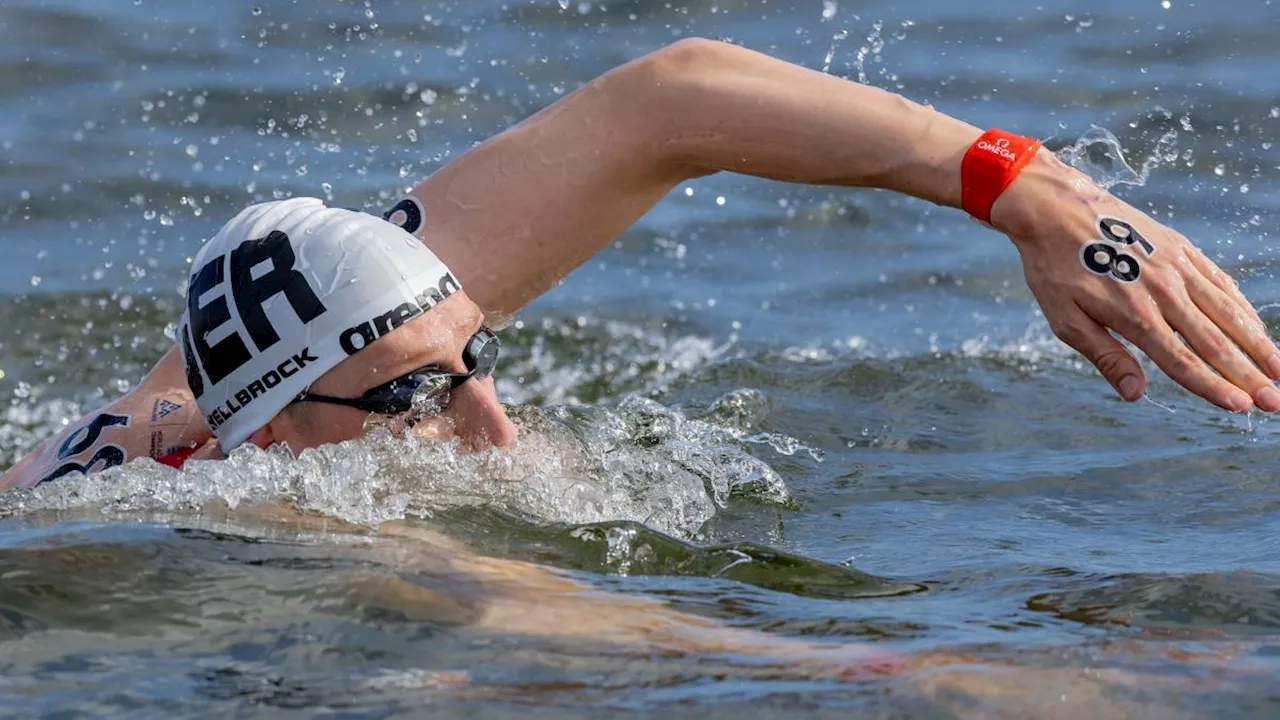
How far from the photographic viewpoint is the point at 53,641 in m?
3.32

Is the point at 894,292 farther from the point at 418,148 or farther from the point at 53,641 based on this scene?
the point at 53,641

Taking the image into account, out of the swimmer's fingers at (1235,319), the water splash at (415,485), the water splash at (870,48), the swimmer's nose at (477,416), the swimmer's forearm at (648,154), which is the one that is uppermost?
the water splash at (870,48)

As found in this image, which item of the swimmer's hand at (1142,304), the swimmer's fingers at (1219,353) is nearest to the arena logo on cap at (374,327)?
the swimmer's hand at (1142,304)

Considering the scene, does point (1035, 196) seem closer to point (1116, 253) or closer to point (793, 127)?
point (1116, 253)

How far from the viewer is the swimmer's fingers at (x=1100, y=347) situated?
12.4 feet

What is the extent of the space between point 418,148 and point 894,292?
314cm

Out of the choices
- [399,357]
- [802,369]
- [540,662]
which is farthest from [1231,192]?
[540,662]

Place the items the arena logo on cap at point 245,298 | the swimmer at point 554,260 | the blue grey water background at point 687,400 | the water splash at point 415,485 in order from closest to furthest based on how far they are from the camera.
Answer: the blue grey water background at point 687,400
the swimmer at point 554,260
the water splash at point 415,485
the arena logo on cap at point 245,298

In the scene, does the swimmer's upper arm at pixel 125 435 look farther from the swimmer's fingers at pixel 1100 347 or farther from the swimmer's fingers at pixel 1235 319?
the swimmer's fingers at pixel 1235 319

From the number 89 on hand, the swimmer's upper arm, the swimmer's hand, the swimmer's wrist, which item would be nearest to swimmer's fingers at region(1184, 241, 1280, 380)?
the swimmer's hand

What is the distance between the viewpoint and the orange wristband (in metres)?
4.05

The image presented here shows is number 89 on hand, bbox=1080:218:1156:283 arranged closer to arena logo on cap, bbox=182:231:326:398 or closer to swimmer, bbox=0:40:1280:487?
swimmer, bbox=0:40:1280:487

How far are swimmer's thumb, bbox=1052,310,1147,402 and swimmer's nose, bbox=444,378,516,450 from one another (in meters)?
1.39

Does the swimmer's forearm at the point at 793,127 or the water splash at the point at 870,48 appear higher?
the water splash at the point at 870,48
